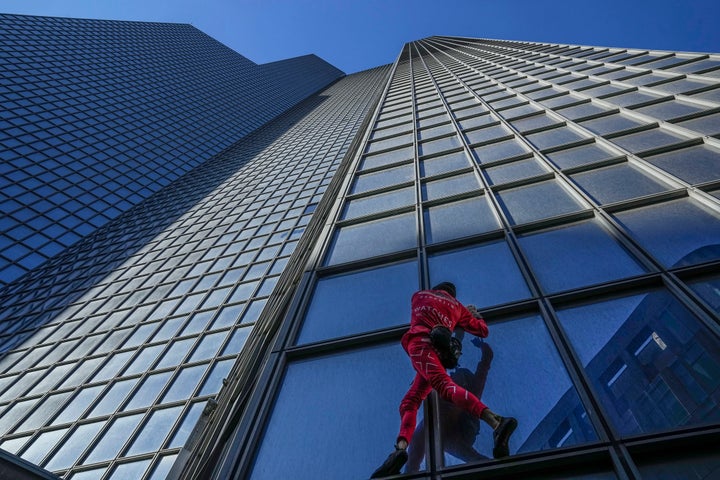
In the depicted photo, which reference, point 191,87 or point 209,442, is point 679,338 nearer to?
point 209,442

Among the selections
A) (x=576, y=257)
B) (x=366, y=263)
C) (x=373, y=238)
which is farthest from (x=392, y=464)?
(x=373, y=238)

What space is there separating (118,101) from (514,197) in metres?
66.7

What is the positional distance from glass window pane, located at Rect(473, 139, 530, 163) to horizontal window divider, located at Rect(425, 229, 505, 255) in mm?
4175

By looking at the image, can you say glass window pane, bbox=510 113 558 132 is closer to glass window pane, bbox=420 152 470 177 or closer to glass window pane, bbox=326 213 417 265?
glass window pane, bbox=420 152 470 177

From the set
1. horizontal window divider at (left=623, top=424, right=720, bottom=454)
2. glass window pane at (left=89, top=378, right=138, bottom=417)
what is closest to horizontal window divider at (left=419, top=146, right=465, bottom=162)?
horizontal window divider at (left=623, top=424, right=720, bottom=454)

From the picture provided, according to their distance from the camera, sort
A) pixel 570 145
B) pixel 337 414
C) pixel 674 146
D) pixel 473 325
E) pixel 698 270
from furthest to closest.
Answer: pixel 570 145 < pixel 674 146 < pixel 473 325 < pixel 698 270 < pixel 337 414

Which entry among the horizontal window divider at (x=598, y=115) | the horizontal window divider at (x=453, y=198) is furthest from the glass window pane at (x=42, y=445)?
the horizontal window divider at (x=598, y=115)

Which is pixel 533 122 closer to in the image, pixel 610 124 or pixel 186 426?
pixel 610 124

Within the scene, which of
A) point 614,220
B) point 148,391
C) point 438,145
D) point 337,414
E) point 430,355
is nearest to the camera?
point 430,355

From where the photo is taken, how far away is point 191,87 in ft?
258

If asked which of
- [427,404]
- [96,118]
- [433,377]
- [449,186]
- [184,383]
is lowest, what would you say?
[184,383]

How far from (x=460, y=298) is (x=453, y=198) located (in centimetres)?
382

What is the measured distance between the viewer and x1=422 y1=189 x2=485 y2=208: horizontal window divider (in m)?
9.61

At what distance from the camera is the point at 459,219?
28.2 ft
